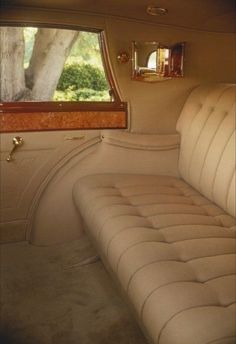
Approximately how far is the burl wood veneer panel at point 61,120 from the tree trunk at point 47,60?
127 millimetres

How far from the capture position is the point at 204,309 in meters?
1.09

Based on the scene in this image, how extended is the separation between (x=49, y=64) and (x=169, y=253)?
1427 mm

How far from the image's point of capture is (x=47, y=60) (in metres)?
2.21

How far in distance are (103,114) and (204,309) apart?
61.3 inches

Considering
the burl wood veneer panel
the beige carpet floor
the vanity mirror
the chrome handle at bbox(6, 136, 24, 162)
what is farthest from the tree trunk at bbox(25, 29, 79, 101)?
the beige carpet floor

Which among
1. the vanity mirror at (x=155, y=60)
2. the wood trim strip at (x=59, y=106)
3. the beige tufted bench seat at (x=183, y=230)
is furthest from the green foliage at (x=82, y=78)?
the beige tufted bench seat at (x=183, y=230)

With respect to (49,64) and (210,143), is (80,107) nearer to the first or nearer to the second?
(49,64)

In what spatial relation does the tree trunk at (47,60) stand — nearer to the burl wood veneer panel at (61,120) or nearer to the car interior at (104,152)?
the car interior at (104,152)

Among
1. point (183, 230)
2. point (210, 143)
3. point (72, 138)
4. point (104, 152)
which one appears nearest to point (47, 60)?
point (72, 138)

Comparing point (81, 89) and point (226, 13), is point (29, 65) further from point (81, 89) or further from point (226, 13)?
point (226, 13)

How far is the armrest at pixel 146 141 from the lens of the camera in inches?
95.7

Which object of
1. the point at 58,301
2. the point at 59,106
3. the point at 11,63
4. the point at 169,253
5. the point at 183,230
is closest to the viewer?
the point at 169,253

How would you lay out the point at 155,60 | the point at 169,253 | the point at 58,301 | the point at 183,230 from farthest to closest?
the point at 155,60 → the point at 58,301 → the point at 183,230 → the point at 169,253

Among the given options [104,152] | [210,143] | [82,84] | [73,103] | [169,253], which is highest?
[82,84]
